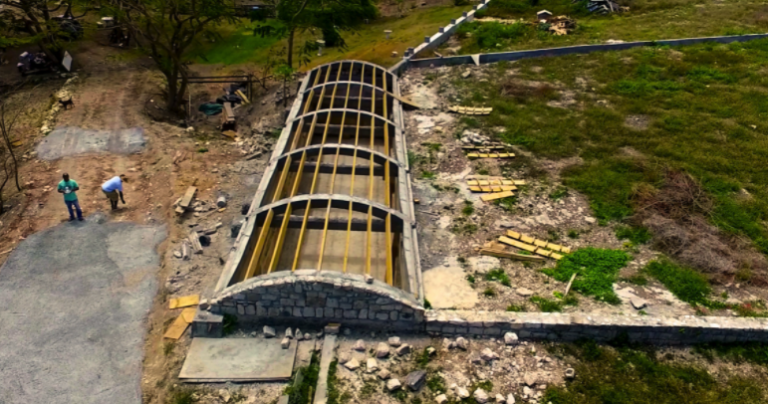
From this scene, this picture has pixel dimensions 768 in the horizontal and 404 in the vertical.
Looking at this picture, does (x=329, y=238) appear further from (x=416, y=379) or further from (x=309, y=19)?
(x=309, y=19)

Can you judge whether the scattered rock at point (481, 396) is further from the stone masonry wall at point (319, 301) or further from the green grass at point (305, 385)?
the green grass at point (305, 385)

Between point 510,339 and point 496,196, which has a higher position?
point 496,196

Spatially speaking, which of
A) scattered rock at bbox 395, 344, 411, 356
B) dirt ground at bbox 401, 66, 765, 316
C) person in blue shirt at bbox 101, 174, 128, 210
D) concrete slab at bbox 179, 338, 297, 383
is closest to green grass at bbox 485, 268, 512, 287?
dirt ground at bbox 401, 66, 765, 316

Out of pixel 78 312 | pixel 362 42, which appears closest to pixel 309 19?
pixel 362 42

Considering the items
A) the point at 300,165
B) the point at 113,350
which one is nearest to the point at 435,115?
the point at 300,165

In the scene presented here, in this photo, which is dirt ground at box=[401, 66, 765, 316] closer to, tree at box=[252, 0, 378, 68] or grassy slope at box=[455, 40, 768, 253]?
grassy slope at box=[455, 40, 768, 253]

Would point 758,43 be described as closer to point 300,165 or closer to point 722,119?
point 722,119

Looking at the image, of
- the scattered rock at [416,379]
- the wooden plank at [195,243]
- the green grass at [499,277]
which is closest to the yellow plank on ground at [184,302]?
the wooden plank at [195,243]
